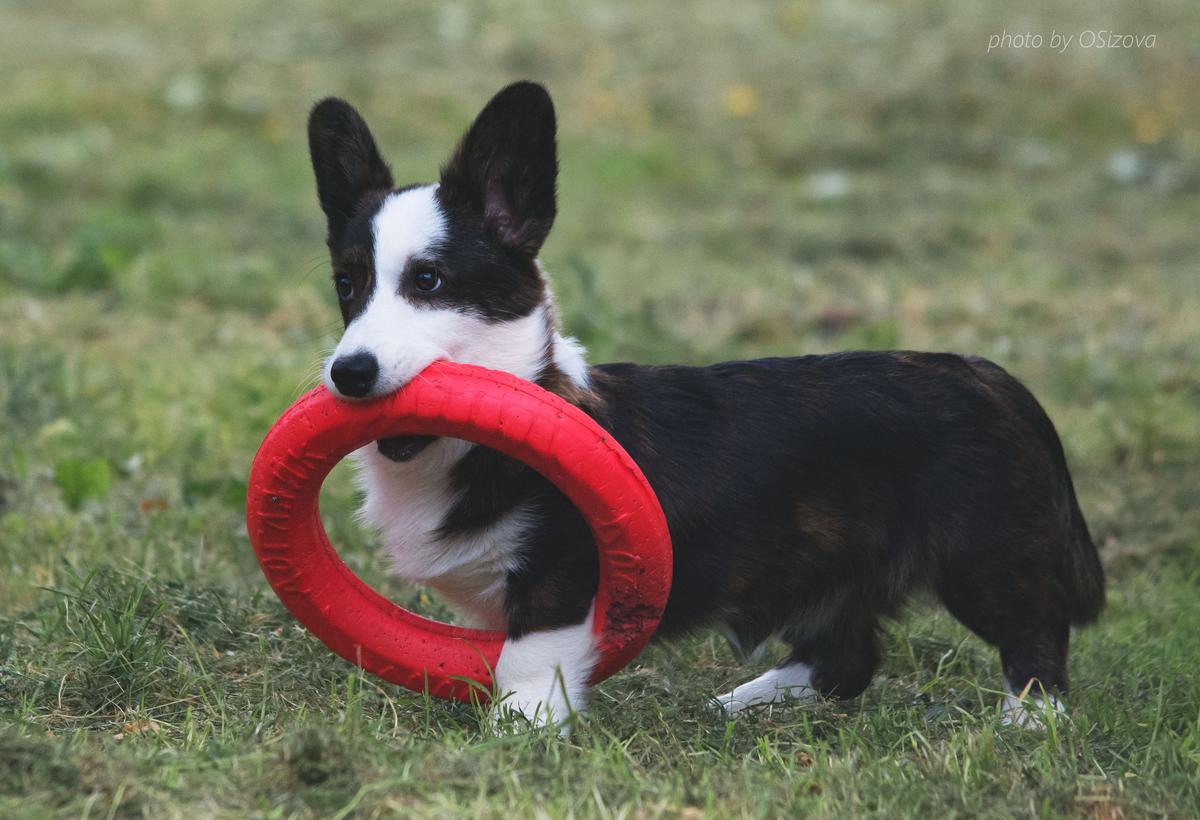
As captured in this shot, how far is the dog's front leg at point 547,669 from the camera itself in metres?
3.38

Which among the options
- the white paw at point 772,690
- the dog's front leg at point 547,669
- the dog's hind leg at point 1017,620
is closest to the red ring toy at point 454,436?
the dog's front leg at point 547,669

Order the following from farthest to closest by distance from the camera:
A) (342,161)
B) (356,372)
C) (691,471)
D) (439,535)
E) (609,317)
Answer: (609,317)
(342,161)
(691,471)
(439,535)
(356,372)

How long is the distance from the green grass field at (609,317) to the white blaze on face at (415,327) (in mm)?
717

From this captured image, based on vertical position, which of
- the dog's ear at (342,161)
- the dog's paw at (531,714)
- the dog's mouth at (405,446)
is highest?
the dog's ear at (342,161)

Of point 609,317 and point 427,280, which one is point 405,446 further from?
point 609,317

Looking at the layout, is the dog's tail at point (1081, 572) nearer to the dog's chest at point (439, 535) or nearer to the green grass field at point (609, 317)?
the green grass field at point (609, 317)

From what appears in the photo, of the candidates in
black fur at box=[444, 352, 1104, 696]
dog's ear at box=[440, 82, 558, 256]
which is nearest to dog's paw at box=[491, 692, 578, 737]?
A: black fur at box=[444, 352, 1104, 696]

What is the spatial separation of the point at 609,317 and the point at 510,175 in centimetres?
360

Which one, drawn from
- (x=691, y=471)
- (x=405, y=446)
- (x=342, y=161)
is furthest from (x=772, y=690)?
(x=342, y=161)

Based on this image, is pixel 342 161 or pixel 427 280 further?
pixel 342 161

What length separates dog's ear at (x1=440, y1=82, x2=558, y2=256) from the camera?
3.56 metres

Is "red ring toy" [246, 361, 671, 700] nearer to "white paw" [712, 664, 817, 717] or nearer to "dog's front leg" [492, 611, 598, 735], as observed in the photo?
"dog's front leg" [492, 611, 598, 735]

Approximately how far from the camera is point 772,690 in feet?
13.1

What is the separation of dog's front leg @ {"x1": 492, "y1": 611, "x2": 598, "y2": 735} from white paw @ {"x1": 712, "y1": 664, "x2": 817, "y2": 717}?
1.42ft
